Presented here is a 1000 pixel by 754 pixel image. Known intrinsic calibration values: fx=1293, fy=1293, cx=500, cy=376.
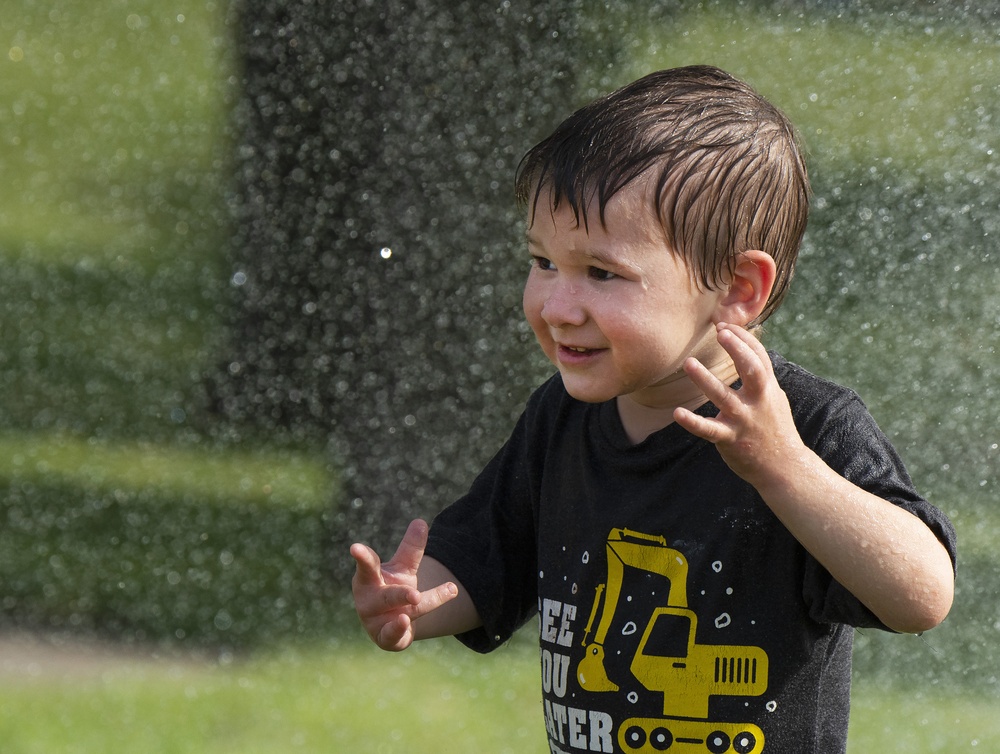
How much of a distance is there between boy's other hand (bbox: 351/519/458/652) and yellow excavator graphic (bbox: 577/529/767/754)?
0.64ft

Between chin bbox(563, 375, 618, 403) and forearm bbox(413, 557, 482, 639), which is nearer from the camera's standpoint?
chin bbox(563, 375, 618, 403)

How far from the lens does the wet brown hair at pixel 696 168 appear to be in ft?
4.09

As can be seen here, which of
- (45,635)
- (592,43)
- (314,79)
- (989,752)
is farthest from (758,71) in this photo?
(45,635)

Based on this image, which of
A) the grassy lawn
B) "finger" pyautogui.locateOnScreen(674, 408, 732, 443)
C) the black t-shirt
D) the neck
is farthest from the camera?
the grassy lawn

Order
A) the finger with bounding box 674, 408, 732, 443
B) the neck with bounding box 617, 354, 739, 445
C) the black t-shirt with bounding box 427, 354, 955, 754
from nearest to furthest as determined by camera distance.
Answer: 1. the finger with bounding box 674, 408, 732, 443
2. the black t-shirt with bounding box 427, 354, 955, 754
3. the neck with bounding box 617, 354, 739, 445

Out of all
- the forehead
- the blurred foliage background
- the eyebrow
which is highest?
the forehead

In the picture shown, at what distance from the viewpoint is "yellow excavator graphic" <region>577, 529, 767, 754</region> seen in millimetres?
1229

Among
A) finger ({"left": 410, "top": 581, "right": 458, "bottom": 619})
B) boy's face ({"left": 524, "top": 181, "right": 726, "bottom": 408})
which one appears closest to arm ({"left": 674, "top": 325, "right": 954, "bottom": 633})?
boy's face ({"left": 524, "top": 181, "right": 726, "bottom": 408})

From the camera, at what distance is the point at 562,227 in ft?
4.15

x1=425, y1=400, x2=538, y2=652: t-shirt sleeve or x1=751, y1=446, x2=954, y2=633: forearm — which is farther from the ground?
x1=751, y1=446, x2=954, y2=633: forearm

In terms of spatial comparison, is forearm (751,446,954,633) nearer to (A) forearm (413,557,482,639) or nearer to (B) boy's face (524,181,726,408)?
(B) boy's face (524,181,726,408)

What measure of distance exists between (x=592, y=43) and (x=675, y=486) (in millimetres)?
1889

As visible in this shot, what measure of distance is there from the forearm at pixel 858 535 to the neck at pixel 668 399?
23 cm

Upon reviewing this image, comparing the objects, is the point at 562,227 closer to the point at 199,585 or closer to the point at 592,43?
the point at 592,43
